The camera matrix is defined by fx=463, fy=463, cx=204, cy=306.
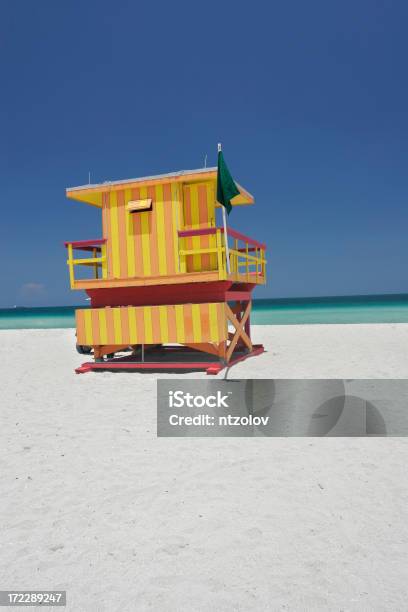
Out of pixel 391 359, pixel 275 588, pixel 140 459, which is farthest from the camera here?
pixel 391 359

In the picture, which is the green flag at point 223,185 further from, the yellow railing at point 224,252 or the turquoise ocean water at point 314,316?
the turquoise ocean water at point 314,316

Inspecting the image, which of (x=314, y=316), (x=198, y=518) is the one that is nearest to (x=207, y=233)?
(x=198, y=518)

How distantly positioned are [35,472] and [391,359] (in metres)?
9.37

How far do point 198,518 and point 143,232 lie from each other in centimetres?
820

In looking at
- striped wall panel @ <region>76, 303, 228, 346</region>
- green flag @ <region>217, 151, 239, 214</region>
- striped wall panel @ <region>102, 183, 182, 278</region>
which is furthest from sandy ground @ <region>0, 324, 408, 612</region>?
green flag @ <region>217, 151, 239, 214</region>

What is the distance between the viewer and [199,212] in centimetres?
1126

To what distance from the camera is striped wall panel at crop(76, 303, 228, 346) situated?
33.6 ft

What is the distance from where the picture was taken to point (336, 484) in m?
4.30

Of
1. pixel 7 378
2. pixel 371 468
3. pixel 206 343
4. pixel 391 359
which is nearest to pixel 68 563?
pixel 371 468

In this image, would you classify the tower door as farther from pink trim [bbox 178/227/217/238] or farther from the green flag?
the green flag

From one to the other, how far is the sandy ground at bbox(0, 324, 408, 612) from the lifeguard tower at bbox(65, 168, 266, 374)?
12.9ft

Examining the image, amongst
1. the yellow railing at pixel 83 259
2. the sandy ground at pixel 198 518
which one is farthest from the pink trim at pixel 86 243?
the sandy ground at pixel 198 518

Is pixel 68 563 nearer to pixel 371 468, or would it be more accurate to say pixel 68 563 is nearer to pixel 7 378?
pixel 371 468

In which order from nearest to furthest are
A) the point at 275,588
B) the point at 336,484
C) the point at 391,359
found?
the point at 275,588
the point at 336,484
the point at 391,359
